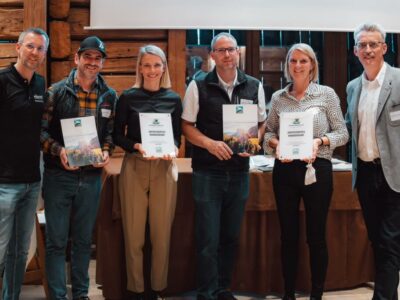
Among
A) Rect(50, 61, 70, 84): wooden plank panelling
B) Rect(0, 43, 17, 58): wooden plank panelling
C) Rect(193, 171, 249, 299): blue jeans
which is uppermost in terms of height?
Rect(0, 43, 17, 58): wooden plank panelling

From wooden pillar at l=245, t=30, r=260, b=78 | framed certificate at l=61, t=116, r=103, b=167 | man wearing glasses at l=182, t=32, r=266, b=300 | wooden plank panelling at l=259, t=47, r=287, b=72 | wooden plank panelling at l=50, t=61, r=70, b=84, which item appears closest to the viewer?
framed certificate at l=61, t=116, r=103, b=167

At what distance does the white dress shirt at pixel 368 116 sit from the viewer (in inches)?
98.9

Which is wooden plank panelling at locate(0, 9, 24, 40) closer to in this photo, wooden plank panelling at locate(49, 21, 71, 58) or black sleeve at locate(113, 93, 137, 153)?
wooden plank panelling at locate(49, 21, 71, 58)

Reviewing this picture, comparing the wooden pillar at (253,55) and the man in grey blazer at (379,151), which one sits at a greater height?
the wooden pillar at (253,55)

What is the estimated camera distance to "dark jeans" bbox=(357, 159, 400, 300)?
2.44 m

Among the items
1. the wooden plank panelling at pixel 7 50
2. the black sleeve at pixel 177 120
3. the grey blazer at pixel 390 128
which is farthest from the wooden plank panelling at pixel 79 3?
the grey blazer at pixel 390 128

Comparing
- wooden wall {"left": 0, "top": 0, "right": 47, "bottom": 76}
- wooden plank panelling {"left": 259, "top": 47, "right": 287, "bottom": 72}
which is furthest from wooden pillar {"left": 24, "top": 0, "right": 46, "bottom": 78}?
wooden plank panelling {"left": 259, "top": 47, "right": 287, "bottom": 72}

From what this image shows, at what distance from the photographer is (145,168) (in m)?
2.76

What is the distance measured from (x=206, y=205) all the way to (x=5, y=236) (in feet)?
3.55

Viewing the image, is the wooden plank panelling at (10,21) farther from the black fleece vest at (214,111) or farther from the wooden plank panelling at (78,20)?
the black fleece vest at (214,111)

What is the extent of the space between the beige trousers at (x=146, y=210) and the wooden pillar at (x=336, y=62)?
3059 mm

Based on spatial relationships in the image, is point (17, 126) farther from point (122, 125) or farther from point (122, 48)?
point (122, 48)

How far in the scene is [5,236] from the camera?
2.39m

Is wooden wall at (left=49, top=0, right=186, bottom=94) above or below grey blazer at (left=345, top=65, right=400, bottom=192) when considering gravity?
above
